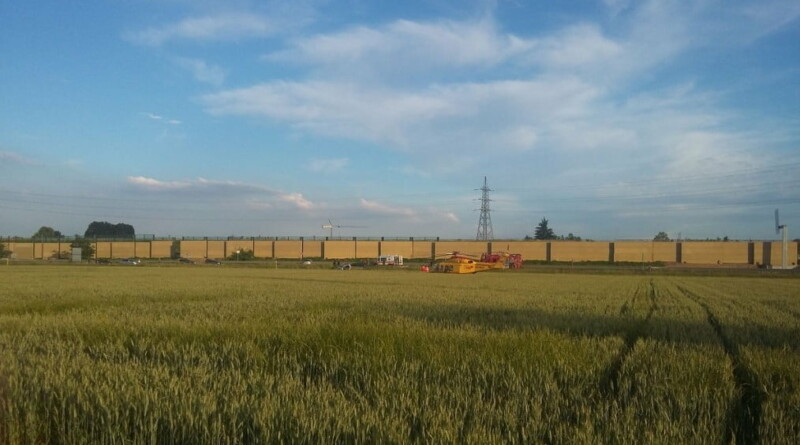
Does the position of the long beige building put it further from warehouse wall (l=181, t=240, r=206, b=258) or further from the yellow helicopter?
the yellow helicopter

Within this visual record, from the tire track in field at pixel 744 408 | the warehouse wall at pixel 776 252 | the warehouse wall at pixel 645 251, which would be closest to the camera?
the tire track in field at pixel 744 408

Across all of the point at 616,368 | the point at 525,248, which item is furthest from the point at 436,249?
the point at 616,368

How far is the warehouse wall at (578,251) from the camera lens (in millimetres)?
107188

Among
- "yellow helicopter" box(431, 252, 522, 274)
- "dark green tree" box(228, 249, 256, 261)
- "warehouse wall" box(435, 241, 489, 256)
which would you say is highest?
"warehouse wall" box(435, 241, 489, 256)

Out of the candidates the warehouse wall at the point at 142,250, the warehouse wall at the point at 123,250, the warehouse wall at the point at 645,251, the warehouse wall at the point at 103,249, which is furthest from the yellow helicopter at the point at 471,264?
Result: the warehouse wall at the point at 103,249

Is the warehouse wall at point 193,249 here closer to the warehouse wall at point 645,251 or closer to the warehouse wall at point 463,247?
the warehouse wall at point 463,247

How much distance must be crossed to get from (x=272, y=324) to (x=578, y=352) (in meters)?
5.30

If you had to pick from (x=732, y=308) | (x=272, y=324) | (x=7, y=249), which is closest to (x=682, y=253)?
(x=732, y=308)

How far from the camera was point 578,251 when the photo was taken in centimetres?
10888

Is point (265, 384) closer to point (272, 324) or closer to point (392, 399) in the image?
point (392, 399)

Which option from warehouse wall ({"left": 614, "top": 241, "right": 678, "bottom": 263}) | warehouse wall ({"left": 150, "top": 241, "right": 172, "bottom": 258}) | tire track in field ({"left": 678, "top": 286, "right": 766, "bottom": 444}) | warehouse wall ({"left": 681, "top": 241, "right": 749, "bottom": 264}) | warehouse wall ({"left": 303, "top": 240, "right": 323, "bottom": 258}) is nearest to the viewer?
tire track in field ({"left": 678, "top": 286, "right": 766, "bottom": 444})

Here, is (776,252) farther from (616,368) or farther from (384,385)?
(384,385)

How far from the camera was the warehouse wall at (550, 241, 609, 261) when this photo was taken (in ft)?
352

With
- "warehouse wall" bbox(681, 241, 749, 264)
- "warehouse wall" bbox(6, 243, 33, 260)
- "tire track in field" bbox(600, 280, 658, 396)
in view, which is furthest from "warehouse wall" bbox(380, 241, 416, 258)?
"tire track in field" bbox(600, 280, 658, 396)
